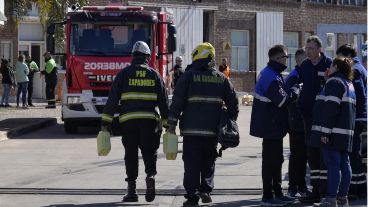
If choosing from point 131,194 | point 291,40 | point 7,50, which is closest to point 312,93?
point 131,194

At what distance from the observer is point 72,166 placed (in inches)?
605

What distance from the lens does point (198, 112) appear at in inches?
421

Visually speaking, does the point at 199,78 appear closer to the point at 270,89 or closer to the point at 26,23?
the point at 270,89

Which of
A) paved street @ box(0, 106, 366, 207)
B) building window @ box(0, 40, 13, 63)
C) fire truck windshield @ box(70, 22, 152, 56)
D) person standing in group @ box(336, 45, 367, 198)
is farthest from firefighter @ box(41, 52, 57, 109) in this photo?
person standing in group @ box(336, 45, 367, 198)

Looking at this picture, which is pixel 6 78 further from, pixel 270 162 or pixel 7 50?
pixel 270 162

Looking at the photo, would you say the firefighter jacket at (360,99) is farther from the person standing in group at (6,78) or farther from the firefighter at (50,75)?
the person standing in group at (6,78)

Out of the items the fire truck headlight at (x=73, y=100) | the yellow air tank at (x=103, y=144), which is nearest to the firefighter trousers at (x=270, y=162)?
the yellow air tank at (x=103, y=144)

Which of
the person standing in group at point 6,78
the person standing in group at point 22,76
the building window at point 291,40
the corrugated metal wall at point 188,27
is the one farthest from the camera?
the building window at point 291,40

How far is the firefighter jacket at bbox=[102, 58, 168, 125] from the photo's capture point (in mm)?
11156

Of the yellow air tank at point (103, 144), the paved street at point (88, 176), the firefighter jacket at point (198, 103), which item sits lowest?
the paved street at point (88, 176)

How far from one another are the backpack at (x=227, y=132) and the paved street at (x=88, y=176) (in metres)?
0.88

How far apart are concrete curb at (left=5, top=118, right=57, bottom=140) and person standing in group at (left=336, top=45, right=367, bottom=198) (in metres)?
11.4

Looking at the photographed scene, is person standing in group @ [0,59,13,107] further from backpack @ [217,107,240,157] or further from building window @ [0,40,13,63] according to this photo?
backpack @ [217,107,240,157]

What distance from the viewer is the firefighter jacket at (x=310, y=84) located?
1123 cm
